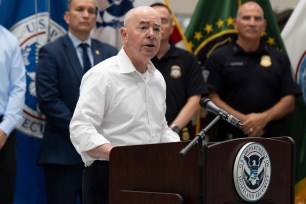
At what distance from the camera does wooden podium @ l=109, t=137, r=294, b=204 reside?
2662 mm

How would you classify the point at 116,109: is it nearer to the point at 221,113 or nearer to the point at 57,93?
the point at 221,113

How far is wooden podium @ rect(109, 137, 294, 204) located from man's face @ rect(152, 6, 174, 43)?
2326 mm

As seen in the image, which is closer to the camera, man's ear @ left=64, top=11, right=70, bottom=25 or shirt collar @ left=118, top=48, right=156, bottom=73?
shirt collar @ left=118, top=48, right=156, bottom=73

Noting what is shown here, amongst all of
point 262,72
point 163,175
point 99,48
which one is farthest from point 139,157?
point 262,72

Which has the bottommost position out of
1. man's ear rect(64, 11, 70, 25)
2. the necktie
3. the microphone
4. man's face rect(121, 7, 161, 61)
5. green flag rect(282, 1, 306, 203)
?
green flag rect(282, 1, 306, 203)

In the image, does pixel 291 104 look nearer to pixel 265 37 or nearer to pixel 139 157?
pixel 265 37

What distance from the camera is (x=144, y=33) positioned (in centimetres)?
319

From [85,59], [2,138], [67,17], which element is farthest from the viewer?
[67,17]

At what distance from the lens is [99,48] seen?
4945 millimetres

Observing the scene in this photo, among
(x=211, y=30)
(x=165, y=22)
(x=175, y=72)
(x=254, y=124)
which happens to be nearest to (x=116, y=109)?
(x=175, y=72)

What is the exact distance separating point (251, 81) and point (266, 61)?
25 cm

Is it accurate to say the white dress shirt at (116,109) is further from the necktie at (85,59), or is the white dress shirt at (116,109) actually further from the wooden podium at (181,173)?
the necktie at (85,59)

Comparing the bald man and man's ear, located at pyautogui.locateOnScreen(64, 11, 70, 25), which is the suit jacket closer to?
man's ear, located at pyautogui.locateOnScreen(64, 11, 70, 25)

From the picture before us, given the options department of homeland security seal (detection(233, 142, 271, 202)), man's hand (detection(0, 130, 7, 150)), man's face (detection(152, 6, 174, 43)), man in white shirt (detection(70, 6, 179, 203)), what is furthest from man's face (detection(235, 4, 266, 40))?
department of homeland security seal (detection(233, 142, 271, 202))
